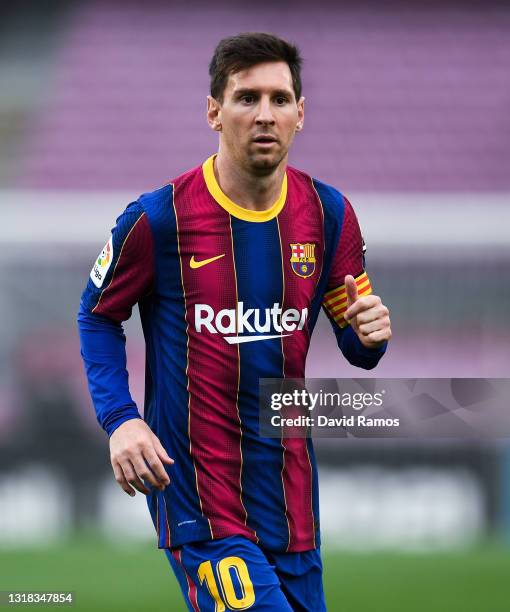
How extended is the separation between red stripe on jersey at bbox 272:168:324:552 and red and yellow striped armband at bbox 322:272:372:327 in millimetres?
118

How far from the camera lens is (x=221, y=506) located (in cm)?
326

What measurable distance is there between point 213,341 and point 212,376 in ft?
0.31

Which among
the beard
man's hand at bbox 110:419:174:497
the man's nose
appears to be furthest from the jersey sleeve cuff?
the man's nose

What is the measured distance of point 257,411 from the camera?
3.29 meters

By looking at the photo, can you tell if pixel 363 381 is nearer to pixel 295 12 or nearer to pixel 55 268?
pixel 55 268

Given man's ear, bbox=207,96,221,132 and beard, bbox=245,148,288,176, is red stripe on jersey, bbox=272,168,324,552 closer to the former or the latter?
beard, bbox=245,148,288,176

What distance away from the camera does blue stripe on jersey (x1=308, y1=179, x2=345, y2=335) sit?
351 cm

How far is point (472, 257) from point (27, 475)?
12.6 ft

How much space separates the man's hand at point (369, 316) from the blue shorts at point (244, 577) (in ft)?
2.07

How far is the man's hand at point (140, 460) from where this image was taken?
10.1 ft

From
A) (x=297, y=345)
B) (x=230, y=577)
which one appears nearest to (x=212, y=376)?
(x=297, y=345)

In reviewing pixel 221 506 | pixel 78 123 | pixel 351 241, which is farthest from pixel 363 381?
pixel 78 123

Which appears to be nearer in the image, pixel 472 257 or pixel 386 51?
pixel 472 257

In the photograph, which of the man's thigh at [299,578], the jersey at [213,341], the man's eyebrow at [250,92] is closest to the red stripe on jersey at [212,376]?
the jersey at [213,341]
